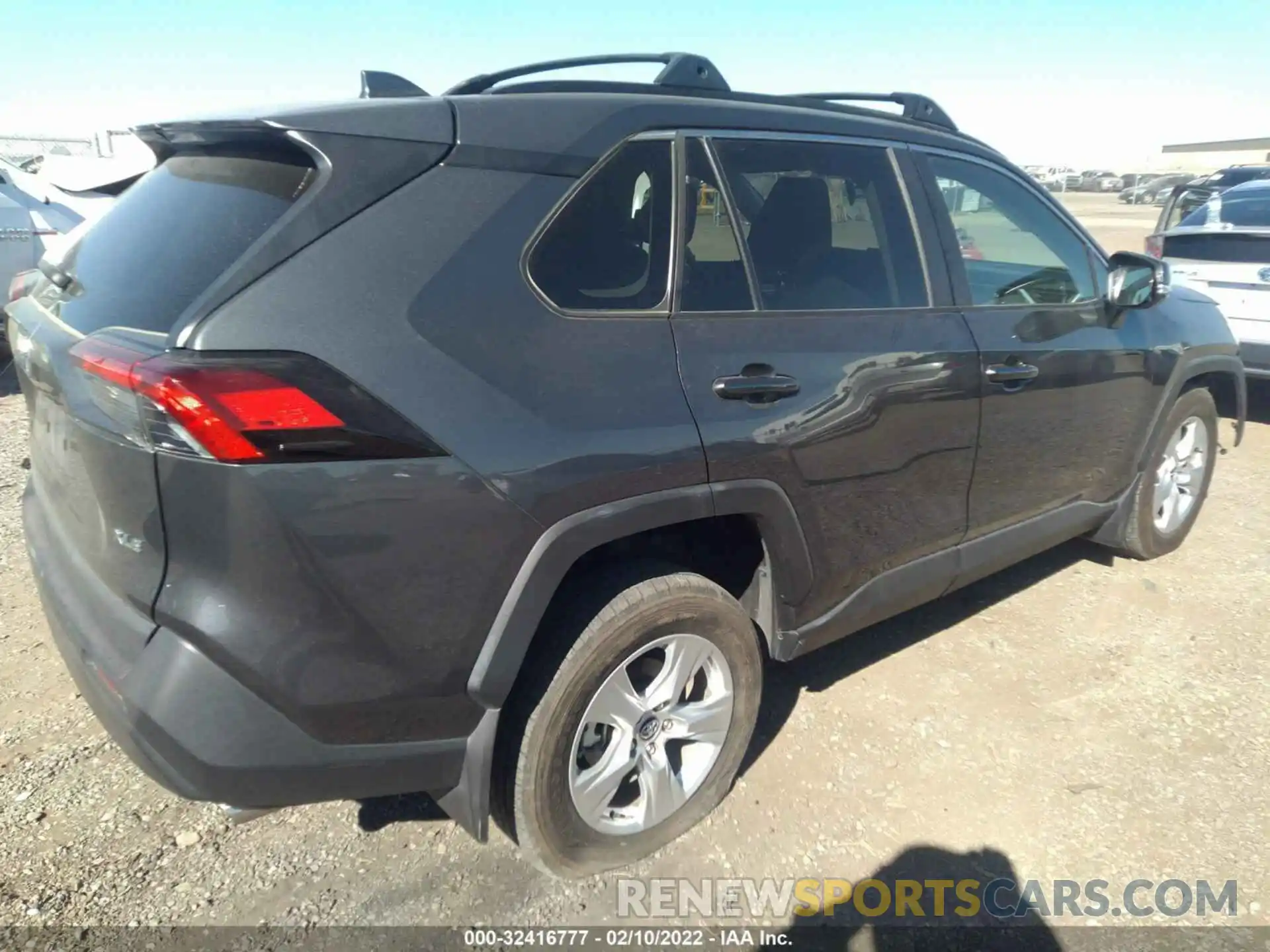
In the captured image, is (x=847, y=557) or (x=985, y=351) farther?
(x=985, y=351)

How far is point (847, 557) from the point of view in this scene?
2.66 m

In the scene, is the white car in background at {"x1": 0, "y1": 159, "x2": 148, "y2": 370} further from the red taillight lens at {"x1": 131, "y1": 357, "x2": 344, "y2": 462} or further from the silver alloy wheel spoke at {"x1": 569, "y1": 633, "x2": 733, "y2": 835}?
the silver alloy wheel spoke at {"x1": 569, "y1": 633, "x2": 733, "y2": 835}

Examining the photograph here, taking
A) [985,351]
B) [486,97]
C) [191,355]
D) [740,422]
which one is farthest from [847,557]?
[191,355]

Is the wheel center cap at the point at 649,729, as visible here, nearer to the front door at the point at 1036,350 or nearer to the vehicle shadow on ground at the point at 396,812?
the vehicle shadow on ground at the point at 396,812

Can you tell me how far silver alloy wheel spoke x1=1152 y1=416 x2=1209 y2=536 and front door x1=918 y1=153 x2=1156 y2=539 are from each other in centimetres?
52

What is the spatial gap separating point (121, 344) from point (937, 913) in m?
2.34

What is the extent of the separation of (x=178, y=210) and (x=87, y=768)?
5.69ft

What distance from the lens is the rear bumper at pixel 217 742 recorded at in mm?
1719

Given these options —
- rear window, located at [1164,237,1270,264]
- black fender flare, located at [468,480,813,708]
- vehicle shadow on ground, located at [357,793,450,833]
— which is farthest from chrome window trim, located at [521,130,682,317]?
rear window, located at [1164,237,1270,264]

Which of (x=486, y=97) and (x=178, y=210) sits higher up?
(x=486, y=97)

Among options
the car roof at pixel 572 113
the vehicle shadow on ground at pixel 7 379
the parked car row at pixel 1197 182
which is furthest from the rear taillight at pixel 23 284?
the parked car row at pixel 1197 182

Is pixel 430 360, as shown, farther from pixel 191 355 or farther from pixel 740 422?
pixel 740 422

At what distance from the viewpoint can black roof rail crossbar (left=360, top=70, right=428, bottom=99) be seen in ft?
7.80

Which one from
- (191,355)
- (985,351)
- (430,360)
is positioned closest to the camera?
(191,355)
